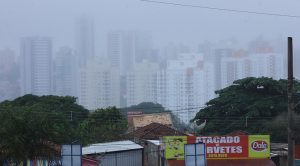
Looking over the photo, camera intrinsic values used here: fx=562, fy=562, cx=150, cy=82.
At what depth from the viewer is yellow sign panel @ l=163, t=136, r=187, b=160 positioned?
29594 millimetres

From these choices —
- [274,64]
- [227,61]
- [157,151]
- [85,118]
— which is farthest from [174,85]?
[157,151]

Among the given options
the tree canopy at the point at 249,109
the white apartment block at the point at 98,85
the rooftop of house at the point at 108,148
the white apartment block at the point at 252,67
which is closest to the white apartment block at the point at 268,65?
the white apartment block at the point at 252,67

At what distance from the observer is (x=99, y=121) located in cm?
4975

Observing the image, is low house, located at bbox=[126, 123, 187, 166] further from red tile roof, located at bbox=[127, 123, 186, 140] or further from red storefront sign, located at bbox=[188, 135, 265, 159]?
red storefront sign, located at bbox=[188, 135, 265, 159]

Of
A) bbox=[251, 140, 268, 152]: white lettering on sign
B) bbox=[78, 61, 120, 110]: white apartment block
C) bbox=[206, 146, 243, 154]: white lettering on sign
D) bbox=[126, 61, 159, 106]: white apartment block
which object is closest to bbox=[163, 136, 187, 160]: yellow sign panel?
bbox=[206, 146, 243, 154]: white lettering on sign

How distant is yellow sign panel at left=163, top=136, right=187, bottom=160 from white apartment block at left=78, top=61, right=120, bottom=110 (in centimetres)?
9580

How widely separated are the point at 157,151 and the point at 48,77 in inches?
4356

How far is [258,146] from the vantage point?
2959 centimetres

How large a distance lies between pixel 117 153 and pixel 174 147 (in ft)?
14.8

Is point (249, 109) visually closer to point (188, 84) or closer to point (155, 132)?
point (155, 132)

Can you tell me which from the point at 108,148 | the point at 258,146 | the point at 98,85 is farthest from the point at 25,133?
the point at 98,85

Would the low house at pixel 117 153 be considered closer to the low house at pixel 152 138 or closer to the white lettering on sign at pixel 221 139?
the low house at pixel 152 138

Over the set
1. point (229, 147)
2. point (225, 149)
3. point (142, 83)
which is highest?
point (142, 83)

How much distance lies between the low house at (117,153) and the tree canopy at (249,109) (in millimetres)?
13553
